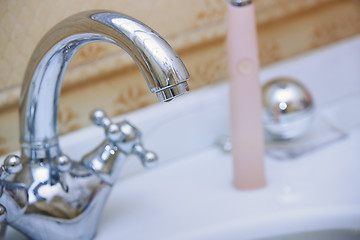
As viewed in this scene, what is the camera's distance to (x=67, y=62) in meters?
0.45

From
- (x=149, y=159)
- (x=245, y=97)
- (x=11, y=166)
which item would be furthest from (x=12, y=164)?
(x=245, y=97)

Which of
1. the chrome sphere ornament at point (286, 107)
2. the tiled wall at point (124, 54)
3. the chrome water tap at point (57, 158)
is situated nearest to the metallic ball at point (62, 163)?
the chrome water tap at point (57, 158)

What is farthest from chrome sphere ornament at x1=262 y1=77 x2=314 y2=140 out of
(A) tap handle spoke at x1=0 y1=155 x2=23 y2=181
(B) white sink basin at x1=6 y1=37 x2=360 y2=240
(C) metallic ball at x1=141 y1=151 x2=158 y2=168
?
Result: (A) tap handle spoke at x1=0 y1=155 x2=23 y2=181

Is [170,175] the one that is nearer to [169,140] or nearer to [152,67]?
[169,140]

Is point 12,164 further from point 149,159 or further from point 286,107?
point 286,107

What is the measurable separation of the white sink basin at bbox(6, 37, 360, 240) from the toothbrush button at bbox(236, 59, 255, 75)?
113 millimetres

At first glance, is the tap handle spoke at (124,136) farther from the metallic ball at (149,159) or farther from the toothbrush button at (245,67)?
the toothbrush button at (245,67)

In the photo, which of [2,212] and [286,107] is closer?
[2,212]

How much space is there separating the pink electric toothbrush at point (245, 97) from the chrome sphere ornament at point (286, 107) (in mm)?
75

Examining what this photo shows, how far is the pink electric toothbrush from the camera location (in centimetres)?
51

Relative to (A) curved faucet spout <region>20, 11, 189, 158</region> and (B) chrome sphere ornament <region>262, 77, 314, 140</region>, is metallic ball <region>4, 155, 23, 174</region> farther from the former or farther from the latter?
(B) chrome sphere ornament <region>262, 77, 314, 140</region>

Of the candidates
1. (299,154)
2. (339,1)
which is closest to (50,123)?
(299,154)

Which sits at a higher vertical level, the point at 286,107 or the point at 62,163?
the point at 286,107

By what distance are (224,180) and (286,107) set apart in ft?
0.35
